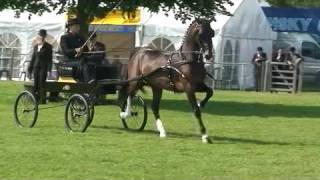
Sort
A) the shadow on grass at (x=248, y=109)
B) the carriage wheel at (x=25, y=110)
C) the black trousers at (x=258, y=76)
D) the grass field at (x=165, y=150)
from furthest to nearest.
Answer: the black trousers at (x=258, y=76) < the shadow on grass at (x=248, y=109) < the carriage wheel at (x=25, y=110) < the grass field at (x=165, y=150)

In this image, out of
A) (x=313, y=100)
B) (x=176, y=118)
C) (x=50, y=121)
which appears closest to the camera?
(x=50, y=121)

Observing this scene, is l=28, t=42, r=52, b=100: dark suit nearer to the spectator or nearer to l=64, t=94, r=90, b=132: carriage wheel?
l=64, t=94, r=90, b=132: carriage wheel

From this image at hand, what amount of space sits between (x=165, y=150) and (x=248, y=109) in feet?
38.2

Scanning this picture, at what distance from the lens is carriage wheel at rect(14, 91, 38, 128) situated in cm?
1666

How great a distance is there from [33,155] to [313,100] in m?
20.0

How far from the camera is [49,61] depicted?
23094mm

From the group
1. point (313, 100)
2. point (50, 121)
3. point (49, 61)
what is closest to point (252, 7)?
point (313, 100)

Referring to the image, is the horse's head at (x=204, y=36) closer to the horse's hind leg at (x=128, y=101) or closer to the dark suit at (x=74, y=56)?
the horse's hind leg at (x=128, y=101)

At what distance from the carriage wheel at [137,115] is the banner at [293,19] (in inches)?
924

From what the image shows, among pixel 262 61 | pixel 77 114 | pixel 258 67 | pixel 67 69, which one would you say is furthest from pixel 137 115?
pixel 258 67

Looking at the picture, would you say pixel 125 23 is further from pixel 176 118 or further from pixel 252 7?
pixel 176 118

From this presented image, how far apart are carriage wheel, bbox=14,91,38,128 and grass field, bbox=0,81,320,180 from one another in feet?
0.71

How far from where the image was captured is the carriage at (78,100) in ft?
52.0

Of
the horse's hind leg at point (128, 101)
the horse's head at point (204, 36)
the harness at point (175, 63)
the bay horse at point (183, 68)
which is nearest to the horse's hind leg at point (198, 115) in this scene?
the bay horse at point (183, 68)
